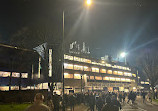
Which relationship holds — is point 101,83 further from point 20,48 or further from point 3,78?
point 20,48

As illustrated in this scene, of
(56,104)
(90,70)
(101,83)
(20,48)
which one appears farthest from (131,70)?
(56,104)

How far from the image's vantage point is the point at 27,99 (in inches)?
781

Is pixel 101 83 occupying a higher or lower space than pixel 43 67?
lower

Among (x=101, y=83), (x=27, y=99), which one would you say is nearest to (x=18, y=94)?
(x=27, y=99)

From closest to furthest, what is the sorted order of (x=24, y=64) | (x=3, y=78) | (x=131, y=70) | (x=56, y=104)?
(x=56, y=104) → (x=24, y=64) → (x=3, y=78) → (x=131, y=70)

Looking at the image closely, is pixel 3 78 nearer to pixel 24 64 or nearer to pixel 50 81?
pixel 24 64

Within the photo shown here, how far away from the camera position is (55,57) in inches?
721

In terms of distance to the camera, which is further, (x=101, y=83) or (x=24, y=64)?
(x=101, y=83)

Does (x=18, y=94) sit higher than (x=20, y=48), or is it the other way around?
(x=20, y=48)

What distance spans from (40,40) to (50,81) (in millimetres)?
5856

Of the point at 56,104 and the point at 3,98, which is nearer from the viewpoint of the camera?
the point at 56,104

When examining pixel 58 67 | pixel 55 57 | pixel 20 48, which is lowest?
pixel 58 67

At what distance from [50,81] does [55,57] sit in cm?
327

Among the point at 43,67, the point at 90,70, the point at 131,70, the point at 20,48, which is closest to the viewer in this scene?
the point at 43,67
